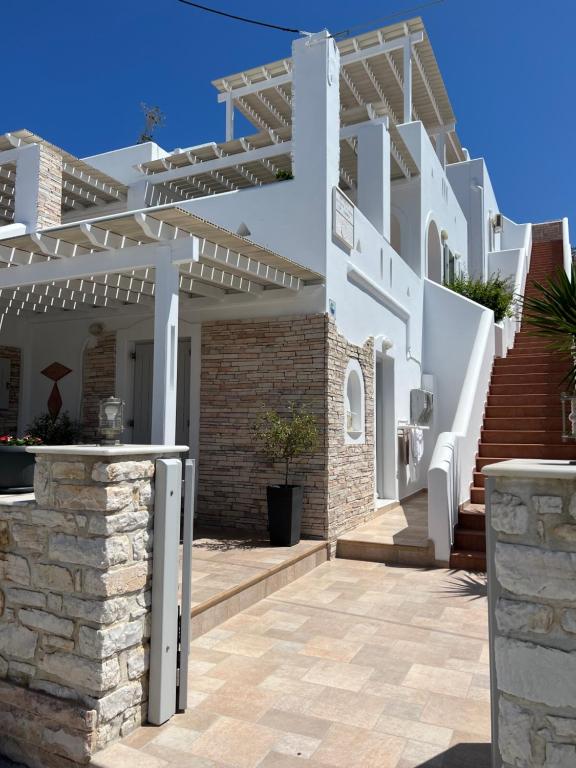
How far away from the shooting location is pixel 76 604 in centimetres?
342

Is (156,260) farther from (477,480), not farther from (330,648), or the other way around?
(477,480)

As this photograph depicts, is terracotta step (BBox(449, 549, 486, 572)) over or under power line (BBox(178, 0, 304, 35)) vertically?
under

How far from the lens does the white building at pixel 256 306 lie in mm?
6151

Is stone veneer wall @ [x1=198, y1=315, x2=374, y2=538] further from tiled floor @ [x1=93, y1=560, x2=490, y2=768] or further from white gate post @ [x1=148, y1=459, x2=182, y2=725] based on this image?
white gate post @ [x1=148, y1=459, x2=182, y2=725]

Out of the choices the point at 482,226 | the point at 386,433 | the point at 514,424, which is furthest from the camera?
the point at 482,226

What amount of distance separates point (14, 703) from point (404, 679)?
2642 millimetres

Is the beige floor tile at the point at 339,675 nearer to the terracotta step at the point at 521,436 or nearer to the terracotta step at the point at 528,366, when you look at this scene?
the terracotta step at the point at 521,436

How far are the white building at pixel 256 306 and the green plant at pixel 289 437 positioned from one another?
263 mm

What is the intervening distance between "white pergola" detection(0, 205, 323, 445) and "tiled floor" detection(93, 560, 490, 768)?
204 centimetres

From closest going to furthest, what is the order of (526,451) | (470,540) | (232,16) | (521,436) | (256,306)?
(232,16) < (470,540) < (256,306) < (526,451) < (521,436)

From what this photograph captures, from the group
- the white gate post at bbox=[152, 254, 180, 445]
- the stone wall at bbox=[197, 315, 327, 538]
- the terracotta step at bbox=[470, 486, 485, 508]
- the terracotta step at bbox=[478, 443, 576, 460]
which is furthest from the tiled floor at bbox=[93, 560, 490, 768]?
the terracotta step at bbox=[478, 443, 576, 460]

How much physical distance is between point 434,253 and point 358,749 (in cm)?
1347

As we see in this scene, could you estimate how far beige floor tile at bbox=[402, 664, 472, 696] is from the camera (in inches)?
159

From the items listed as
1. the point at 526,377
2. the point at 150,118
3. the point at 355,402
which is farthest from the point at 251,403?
the point at 150,118
